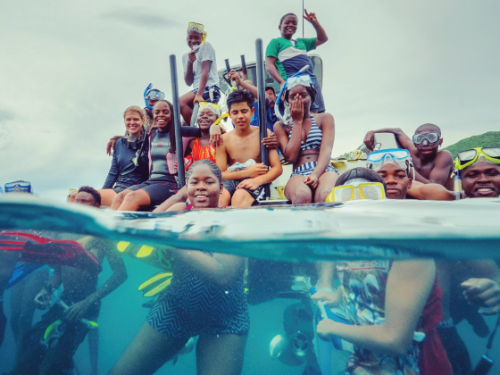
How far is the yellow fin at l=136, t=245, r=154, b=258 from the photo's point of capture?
3.14 m

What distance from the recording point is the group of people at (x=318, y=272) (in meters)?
2.32

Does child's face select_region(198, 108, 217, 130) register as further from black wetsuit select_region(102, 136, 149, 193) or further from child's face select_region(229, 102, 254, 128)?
black wetsuit select_region(102, 136, 149, 193)

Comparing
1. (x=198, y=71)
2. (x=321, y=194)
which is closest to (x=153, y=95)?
(x=198, y=71)

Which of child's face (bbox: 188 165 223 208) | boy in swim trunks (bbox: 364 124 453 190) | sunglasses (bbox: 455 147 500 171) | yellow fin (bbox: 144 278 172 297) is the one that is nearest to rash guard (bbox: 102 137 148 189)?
child's face (bbox: 188 165 223 208)

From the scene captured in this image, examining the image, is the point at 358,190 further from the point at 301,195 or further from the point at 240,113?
the point at 240,113

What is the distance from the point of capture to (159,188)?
14.3ft

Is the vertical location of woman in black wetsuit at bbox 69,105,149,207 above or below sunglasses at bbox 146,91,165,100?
below

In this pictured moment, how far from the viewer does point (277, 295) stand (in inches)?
110

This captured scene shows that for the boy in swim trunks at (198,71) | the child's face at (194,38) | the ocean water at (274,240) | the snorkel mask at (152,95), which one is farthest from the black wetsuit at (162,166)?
the child's face at (194,38)

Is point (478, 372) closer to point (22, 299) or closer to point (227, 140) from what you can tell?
point (227, 140)

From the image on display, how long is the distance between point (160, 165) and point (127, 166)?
Result: 79cm

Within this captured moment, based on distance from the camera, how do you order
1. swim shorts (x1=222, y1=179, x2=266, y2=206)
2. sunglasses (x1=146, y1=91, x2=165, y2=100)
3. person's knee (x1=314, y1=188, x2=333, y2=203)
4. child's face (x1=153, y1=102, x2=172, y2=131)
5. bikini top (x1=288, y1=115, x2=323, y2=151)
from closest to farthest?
person's knee (x1=314, y1=188, x2=333, y2=203)
swim shorts (x1=222, y1=179, x2=266, y2=206)
bikini top (x1=288, y1=115, x2=323, y2=151)
child's face (x1=153, y1=102, x2=172, y2=131)
sunglasses (x1=146, y1=91, x2=165, y2=100)

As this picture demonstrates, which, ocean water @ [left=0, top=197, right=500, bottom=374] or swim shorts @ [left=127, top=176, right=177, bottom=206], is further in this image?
swim shorts @ [left=127, top=176, right=177, bottom=206]

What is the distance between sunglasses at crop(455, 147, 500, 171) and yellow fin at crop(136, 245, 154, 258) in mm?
3275
